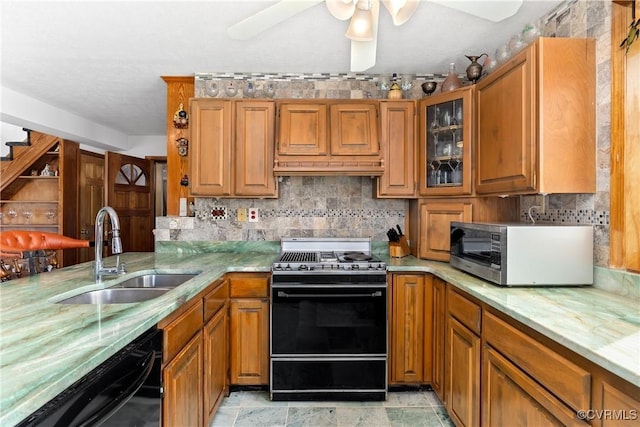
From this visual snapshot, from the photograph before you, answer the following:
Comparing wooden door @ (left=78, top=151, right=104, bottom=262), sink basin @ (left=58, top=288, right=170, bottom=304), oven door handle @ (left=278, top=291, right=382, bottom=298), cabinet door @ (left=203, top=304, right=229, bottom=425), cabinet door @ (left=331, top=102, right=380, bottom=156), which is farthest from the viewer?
wooden door @ (left=78, top=151, right=104, bottom=262)

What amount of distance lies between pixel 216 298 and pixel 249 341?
51 cm

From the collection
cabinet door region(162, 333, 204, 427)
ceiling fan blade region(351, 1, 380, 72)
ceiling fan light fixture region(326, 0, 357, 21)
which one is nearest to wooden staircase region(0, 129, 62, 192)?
cabinet door region(162, 333, 204, 427)

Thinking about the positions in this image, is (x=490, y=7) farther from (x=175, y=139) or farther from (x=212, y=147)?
(x=175, y=139)

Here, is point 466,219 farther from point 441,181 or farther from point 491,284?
point 491,284

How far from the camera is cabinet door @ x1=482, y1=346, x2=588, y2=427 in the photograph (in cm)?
109

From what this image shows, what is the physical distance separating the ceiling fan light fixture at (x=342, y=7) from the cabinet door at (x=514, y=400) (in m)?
1.65

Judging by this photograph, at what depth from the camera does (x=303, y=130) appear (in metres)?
2.66

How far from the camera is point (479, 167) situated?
225 centimetres

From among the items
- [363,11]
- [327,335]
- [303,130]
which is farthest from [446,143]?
[327,335]

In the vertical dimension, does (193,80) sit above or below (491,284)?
above

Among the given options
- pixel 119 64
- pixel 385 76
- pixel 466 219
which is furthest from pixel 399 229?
pixel 119 64

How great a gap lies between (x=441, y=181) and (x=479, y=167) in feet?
1.12

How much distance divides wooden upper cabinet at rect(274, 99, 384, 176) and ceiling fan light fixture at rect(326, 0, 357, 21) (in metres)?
1.22

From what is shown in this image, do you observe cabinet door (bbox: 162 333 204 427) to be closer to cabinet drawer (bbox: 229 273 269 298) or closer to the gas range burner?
cabinet drawer (bbox: 229 273 269 298)
